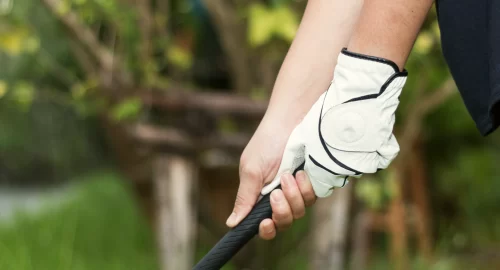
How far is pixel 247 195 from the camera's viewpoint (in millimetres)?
891

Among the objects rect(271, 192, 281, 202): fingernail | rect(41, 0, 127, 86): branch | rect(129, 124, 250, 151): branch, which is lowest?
rect(129, 124, 250, 151): branch

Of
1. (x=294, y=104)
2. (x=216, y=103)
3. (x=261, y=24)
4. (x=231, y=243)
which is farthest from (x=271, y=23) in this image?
(x=231, y=243)

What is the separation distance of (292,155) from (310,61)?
5.9 inches

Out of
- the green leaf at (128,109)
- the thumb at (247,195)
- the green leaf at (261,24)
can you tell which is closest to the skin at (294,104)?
the thumb at (247,195)

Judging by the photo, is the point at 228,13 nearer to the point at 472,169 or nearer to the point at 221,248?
the point at 221,248

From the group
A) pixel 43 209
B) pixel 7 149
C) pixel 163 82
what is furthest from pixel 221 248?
pixel 7 149

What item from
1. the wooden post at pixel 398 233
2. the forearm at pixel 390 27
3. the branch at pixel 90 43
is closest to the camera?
the forearm at pixel 390 27

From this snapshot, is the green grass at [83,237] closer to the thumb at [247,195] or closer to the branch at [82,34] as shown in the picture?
the branch at [82,34]

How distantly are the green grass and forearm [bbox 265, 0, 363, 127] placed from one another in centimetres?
169

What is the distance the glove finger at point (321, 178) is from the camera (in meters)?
0.79

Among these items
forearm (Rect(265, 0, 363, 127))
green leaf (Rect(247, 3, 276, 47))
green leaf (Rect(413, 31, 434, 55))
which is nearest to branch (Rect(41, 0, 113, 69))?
green leaf (Rect(247, 3, 276, 47))

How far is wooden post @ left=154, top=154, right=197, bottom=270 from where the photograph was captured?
205cm

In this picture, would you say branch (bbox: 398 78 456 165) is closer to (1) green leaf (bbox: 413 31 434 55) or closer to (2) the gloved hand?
(1) green leaf (bbox: 413 31 434 55)

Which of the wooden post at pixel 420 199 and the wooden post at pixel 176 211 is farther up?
the wooden post at pixel 176 211
